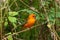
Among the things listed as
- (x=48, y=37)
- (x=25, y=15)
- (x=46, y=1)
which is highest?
(x=46, y=1)

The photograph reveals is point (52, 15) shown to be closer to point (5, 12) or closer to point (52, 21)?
point (52, 21)

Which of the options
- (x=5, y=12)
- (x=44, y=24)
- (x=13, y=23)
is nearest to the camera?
(x=5, y=12)

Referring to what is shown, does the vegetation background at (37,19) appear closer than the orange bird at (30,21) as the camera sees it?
Yes

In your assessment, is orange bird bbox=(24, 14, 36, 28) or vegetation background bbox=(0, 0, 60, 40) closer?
vegetation background bbox=(0, 0, 60, 40)

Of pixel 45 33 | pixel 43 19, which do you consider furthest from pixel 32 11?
pixel 45 33

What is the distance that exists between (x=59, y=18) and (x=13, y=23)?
49cm

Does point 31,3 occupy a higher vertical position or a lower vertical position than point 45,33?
higher

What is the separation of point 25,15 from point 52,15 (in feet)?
1.10

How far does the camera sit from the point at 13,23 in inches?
81.3

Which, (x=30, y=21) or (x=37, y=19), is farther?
(x=30, y=21)

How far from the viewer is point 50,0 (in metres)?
2.24

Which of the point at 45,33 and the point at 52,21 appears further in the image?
the point at 45,33

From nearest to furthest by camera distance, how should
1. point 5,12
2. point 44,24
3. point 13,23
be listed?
1. point 5,12
2. point 13,23
3. point 44,24

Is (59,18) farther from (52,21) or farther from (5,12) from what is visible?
(5,12)
